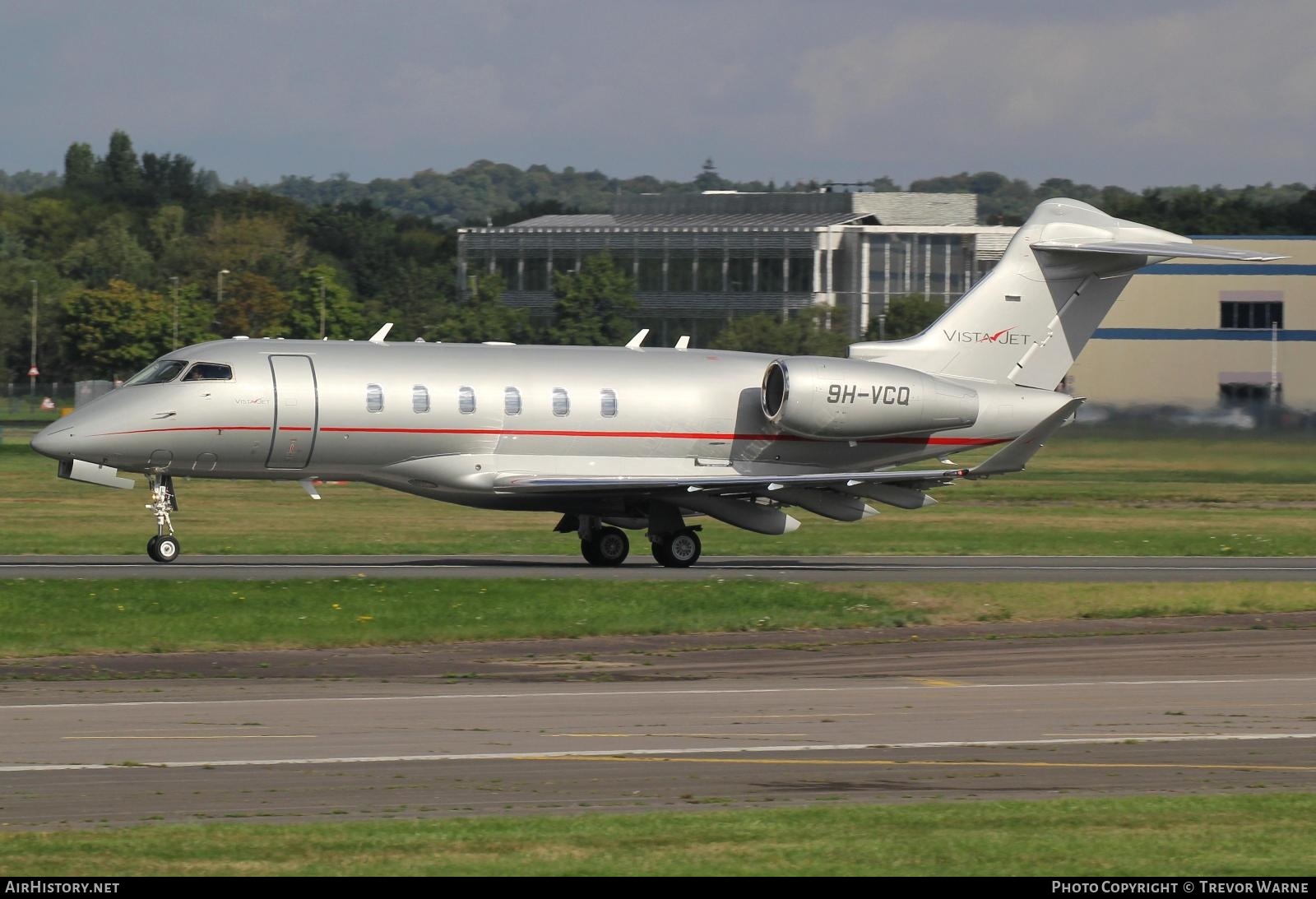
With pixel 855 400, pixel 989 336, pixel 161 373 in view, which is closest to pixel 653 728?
pixel 161 373

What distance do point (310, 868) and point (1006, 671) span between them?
12.7 m

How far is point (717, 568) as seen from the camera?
3444 cm

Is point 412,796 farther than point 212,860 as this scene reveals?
Yes

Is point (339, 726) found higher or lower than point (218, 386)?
lower

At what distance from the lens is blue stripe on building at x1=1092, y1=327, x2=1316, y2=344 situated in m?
91.6

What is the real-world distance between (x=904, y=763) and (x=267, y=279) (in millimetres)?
118526

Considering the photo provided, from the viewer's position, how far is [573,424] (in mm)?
33125

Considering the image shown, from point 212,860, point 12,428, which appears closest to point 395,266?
point 12,428

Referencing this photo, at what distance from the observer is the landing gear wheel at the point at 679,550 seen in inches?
1332

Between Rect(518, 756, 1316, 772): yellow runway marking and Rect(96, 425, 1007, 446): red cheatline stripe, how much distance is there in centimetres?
1635

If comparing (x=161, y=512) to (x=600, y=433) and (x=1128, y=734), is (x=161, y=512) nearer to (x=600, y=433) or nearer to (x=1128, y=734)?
(x=600, y=433)
